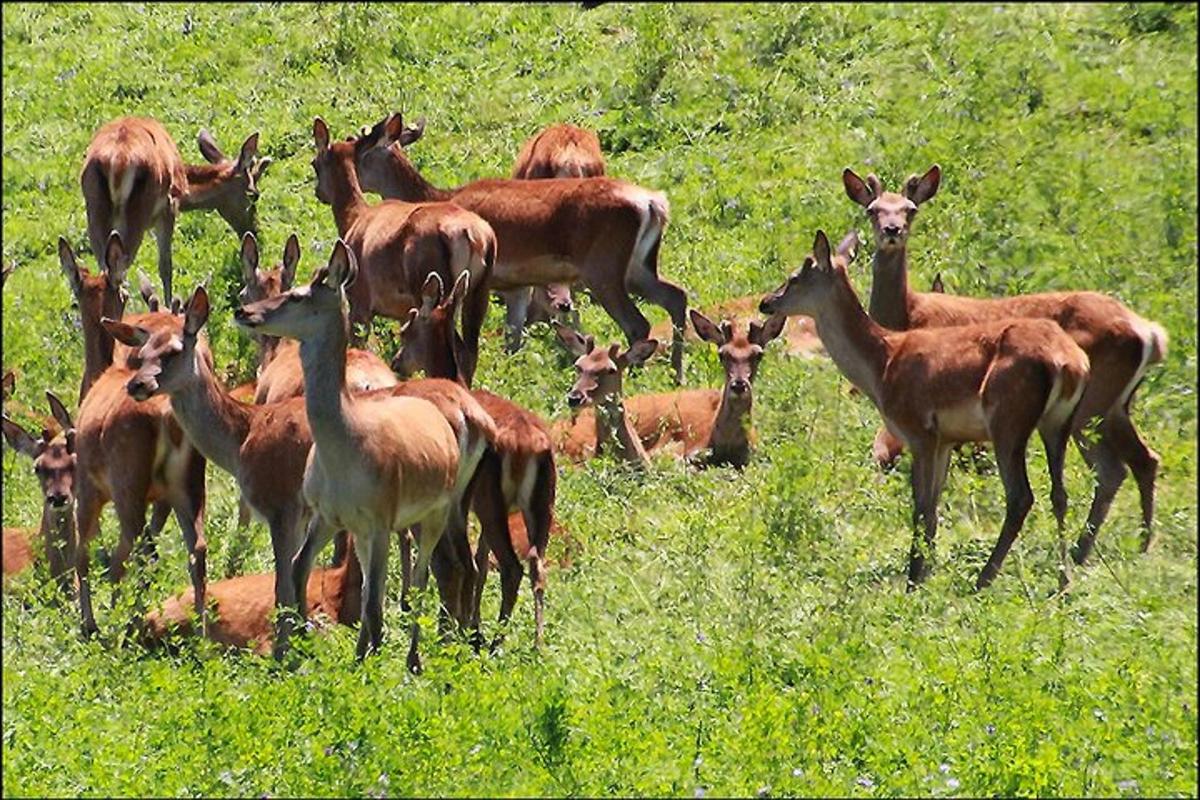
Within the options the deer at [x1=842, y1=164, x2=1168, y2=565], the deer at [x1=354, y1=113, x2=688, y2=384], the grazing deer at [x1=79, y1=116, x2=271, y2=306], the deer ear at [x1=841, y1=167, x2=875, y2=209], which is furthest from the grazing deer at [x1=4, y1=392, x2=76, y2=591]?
the deer at [x1=842, y1=164, x2=1168, y2=565]

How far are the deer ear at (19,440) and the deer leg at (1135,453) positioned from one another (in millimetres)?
6115

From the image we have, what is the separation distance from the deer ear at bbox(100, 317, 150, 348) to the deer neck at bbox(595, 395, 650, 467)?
330 cm

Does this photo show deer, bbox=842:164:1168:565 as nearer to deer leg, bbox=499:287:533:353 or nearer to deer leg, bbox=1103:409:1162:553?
deer leg, bbox=1103:409:1162:553

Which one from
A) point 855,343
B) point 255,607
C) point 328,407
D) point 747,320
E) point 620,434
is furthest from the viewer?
point 747,320

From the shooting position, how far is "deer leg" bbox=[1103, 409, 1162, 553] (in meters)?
12.6

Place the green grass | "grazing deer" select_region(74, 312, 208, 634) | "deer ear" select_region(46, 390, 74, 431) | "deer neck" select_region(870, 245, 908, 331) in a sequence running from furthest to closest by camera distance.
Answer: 1. "deer neck" select_region(870, 245, 908, 331)
2. "deer ear" select_region(46, 390, 74, 431)
3. "grazing deer" select_region(74, 312, 208, 634)
4. the green grass

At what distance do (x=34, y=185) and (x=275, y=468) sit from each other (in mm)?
10567

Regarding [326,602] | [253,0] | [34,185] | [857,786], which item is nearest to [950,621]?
[857,786]

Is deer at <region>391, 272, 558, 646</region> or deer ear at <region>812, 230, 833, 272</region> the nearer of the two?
deer at <region>391, 272, 558, 646</region>

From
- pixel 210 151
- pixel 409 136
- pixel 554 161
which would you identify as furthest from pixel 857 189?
pixel 210 151

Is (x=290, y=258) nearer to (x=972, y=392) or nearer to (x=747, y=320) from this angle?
(x=972, y=392)

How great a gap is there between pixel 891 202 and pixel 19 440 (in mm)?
5493

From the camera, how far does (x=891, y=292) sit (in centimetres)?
1403

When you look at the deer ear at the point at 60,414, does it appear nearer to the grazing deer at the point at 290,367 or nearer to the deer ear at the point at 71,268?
the grazing deer at the point at 290,367
